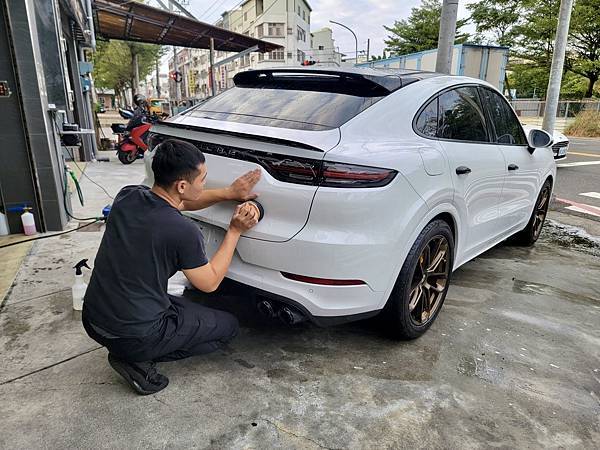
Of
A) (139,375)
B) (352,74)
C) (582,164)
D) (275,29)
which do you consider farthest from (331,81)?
(275,29)

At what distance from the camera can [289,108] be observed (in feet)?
8.37

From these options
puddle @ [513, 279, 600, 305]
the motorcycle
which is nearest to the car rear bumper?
puddle @ [513, 279, 600, 305]

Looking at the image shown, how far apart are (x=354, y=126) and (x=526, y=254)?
126 inches

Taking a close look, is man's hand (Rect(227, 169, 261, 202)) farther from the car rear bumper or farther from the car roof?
the car roof

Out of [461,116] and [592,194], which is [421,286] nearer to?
[461,116]

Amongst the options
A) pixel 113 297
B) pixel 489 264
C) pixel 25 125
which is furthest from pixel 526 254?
pixel 25 125

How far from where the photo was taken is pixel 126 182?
7.45 meters

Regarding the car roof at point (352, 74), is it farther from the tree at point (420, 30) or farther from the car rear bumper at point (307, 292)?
the tree at point (420, 30)

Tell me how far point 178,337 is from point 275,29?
53157mm

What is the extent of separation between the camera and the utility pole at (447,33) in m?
5.19

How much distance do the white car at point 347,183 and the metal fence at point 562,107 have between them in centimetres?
2150

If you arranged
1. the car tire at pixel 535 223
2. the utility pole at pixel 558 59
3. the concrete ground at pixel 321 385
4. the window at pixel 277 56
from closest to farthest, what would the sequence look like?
the concrete ground at pixel 321 385, the car tire at pixel 535 223, the utility pole at pixel 558 59, the window at pixel 277 56

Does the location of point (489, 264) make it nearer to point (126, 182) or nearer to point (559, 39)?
point (559, 39)

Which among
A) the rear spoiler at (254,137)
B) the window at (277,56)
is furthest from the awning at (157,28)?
the window at (277,56)
